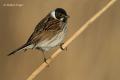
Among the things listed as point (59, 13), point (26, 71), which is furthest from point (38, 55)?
point (59, 13)

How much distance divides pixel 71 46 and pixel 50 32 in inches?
18.5

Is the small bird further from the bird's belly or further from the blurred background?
the blurred background

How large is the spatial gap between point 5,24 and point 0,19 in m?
0.08

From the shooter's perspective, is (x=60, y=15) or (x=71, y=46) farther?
(x=71, y=46)

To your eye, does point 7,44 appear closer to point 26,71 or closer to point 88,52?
point 26,71

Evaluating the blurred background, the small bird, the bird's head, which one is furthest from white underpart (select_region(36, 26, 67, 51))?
the blurred background

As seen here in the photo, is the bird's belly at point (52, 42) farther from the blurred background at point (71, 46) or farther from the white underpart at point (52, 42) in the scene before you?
the blurred background at point (71, 46)

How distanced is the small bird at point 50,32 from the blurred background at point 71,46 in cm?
32

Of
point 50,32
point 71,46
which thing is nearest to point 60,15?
point 50,32

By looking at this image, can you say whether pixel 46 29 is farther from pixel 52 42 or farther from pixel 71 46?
pixel 71 46

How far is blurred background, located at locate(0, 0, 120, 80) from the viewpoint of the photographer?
4.32 metres

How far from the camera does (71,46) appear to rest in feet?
14.5

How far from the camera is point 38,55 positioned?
4.49m

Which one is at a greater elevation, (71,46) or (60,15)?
(60,15)
